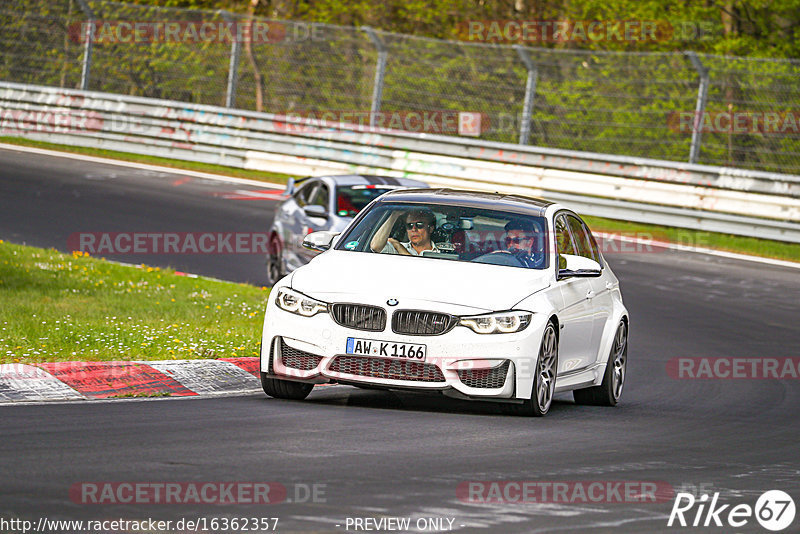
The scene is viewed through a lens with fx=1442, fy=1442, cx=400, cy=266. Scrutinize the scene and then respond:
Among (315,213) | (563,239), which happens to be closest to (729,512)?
(563,239)

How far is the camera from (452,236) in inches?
406

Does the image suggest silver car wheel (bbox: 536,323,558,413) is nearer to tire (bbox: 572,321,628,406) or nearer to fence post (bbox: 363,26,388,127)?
tire (bbox: 572,321,628,406)

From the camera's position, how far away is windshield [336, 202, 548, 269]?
10.2 meters

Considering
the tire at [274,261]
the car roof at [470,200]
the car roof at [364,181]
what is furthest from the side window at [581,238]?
the tire at [274,261]

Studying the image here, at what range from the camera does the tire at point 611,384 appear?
11047 mm

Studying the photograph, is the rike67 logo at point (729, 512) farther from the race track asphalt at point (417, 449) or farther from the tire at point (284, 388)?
the tire at point (284, 388)

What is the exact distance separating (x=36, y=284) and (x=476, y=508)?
Result: 9302mm

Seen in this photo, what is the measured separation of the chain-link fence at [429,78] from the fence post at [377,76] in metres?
0.03

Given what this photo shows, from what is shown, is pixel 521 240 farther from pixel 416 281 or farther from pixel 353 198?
pixel 353 198

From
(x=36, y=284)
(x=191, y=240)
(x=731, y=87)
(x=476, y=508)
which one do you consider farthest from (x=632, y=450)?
(x=731, y=87)

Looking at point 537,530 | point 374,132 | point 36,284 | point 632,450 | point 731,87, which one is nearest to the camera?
point 537,530

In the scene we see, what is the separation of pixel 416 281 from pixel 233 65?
20.1 m

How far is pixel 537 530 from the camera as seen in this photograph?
605cm

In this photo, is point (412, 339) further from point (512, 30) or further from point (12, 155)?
point (512, 30)
